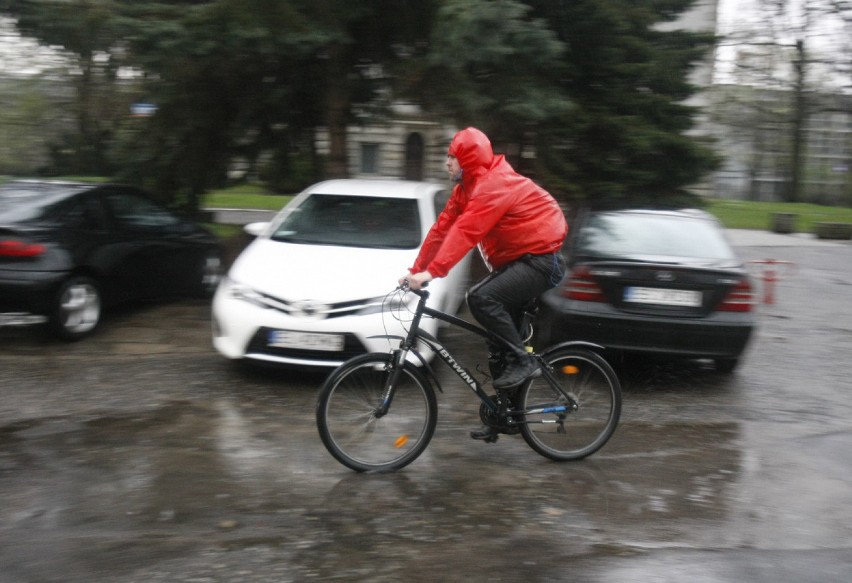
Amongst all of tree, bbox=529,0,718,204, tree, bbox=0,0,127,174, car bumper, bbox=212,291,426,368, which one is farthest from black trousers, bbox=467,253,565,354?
tree, bbox=529,0,718,204

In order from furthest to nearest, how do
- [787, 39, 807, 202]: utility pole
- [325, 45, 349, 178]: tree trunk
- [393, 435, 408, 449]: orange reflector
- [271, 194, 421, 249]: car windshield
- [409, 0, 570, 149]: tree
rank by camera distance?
[787, 39, 807, 202]: utility pole → [325, 45, 349, 178]: tree trunk → [409, 0, 570, 149]: tree → [271, 194, 421, 249]: car windshield → [393, 435, 408, 449]: orange reflector

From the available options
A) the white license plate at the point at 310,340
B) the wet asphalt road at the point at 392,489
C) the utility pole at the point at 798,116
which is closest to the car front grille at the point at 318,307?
the white license plate at the point at 310,340

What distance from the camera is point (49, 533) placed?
4.13 metres

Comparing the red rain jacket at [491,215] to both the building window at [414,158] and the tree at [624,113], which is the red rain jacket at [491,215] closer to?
the tree at [624,113]

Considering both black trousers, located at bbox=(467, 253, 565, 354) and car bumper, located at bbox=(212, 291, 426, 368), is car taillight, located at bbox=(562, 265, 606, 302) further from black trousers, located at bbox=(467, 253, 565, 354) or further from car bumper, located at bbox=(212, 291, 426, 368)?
black trousers, located at bbox=(467, 253, 565, 354)

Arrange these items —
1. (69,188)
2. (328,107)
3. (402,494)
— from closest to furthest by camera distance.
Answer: (402,494) < (69,188) < (328,107)

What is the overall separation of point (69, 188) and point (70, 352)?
172 cm

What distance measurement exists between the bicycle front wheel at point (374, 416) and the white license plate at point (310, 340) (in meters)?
1.55

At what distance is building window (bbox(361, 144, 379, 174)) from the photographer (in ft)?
160

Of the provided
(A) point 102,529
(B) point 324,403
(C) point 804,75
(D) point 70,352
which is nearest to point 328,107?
(D) point 70,352

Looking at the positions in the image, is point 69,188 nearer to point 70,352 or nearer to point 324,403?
point 70,352

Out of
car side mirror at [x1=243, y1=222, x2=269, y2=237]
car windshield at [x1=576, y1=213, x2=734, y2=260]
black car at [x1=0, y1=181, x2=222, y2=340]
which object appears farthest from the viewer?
car side mirror at [x1=243, y1=222, x2=269, y2=237]

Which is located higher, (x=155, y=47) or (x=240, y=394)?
(x=155, y=47)

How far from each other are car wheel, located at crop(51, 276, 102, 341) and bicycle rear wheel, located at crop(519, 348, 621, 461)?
4.66m
